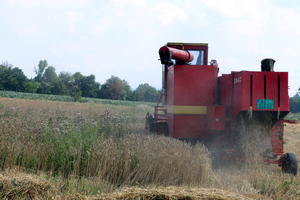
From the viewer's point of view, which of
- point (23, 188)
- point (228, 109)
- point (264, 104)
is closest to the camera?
point (23, 188)

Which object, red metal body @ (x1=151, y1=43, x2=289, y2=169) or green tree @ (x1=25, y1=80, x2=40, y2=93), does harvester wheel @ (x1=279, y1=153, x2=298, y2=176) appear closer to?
red metal body @ (x1=151, y1=43, x2=289, y2=169)

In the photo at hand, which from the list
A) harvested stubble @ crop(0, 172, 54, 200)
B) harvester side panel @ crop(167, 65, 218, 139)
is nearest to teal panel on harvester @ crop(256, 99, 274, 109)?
harvester side panel @ crop(167, 65, 218, 139)

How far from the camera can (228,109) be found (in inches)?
330

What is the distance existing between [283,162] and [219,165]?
1277 millimetres

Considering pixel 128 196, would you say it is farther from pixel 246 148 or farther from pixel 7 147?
pixel 246 148

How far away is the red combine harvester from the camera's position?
307 inches

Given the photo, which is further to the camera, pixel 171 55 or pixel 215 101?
pixel 215 101

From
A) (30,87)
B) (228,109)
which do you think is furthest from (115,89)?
(228,109)

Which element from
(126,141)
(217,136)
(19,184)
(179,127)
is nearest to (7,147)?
(19,184)

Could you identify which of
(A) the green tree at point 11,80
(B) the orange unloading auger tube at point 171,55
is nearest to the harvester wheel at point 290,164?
(B) the orange unloading auger tube at point 171,55

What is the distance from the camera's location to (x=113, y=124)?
28.1 feet

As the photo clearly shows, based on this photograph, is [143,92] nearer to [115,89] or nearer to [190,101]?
[115,89]

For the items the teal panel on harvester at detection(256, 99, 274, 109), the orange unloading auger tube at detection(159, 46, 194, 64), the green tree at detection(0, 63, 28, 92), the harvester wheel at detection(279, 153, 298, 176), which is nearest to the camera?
the harvester wheel at detection(279, 153, 298, 176)

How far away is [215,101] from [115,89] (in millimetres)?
65327
